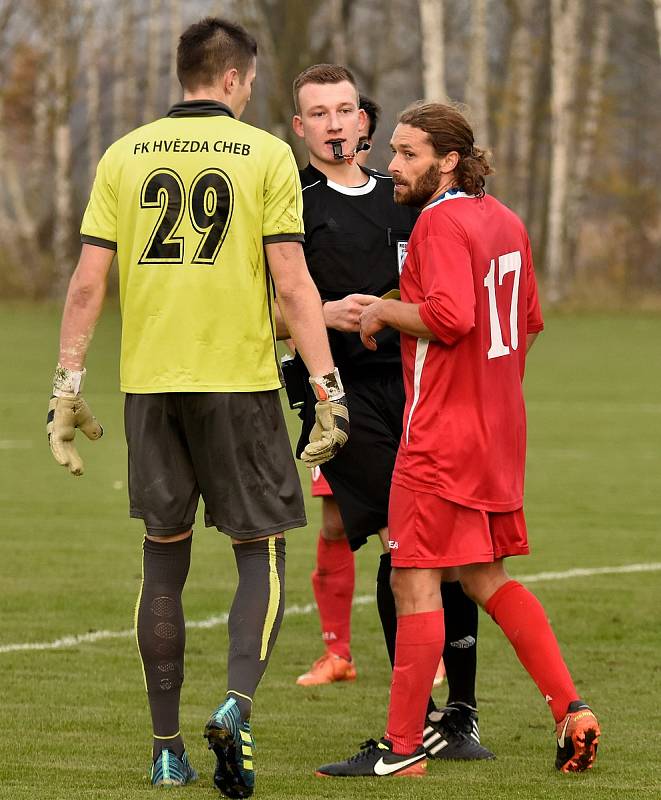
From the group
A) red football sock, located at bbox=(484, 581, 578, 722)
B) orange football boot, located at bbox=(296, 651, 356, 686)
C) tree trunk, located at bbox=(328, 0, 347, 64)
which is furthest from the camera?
tree trunk, located at bbox=(328, 0, 347, 64)

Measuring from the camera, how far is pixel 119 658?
281 inches

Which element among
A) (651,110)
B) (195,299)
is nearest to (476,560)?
(195,299)

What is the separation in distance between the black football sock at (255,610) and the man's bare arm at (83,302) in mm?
773

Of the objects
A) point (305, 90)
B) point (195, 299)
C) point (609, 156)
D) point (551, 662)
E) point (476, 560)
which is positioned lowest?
point (551, 662)

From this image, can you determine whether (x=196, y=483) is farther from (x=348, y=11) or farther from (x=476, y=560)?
(x=348, y=11)

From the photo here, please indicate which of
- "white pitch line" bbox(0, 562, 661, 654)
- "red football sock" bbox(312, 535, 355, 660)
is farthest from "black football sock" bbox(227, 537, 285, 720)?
"white pitch line" bbox(0, 562, 661, 654)

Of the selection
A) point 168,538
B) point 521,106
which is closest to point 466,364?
point 168,538

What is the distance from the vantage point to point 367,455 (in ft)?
19.3

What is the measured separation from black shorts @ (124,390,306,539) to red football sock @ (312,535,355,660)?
6.60 ft

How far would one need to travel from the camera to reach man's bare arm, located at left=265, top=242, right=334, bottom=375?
16.6 feet

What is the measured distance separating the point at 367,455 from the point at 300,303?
97cm

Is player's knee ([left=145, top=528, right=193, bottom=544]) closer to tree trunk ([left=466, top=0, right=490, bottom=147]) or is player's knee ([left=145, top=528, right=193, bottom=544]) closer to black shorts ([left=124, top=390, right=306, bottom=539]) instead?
black shorts ([left=124, top=390, right=306, bottom=539])

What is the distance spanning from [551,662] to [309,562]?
4.57 meters

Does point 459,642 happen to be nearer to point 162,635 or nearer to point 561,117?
point 162,635
